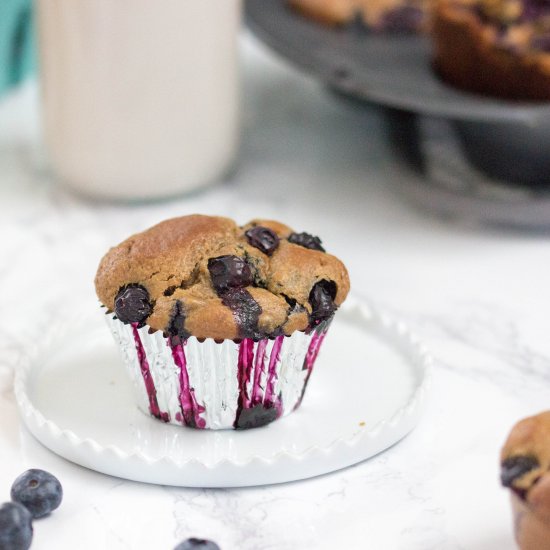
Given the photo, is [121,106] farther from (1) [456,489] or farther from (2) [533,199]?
(1) [456,489]

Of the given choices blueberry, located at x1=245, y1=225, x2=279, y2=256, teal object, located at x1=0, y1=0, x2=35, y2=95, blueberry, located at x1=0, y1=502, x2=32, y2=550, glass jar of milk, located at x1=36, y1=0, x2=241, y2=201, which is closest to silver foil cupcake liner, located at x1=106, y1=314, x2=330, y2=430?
blueberry, located at x1=245, y1=225, x2=279, y2=256

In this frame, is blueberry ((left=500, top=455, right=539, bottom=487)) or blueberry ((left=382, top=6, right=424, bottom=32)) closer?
blueberry ((left=500, top=455, right=539, bottom=487))

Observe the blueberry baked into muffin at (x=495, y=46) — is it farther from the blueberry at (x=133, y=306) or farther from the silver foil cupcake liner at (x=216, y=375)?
the blueberry at (x=133, y=306)

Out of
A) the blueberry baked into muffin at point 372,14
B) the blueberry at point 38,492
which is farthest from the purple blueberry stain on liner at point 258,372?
the blueberry baked into muffin at point 372,14

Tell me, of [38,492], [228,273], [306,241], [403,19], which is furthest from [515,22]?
[38,492]

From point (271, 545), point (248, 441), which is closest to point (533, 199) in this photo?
point (248, 441)

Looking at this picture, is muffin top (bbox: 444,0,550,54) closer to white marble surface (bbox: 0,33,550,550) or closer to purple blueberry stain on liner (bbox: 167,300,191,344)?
white marble surface (bbox: 0,33,550,550)
